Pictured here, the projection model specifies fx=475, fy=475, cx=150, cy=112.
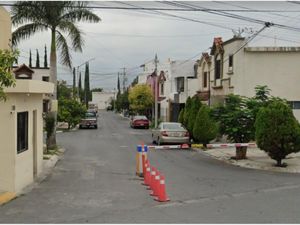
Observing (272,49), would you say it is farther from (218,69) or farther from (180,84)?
(180,84)

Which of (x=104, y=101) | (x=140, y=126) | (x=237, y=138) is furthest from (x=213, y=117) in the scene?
(x=104, y=101)

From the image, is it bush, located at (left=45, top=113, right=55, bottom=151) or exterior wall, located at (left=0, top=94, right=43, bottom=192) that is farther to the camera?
bush, located at (left=45, top=113, right=55, bottom=151)

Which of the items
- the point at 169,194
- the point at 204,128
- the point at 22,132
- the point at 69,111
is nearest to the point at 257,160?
the point at 204,128

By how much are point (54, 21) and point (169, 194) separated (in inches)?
605

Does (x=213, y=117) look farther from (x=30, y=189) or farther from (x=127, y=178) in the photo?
(x=30, y=189)

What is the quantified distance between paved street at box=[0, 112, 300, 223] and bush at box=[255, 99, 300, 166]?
1.14 meters

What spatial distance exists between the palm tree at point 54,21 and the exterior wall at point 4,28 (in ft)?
33.9

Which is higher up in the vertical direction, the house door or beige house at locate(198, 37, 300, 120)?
beige house at locate(198, 37, 300, 120)

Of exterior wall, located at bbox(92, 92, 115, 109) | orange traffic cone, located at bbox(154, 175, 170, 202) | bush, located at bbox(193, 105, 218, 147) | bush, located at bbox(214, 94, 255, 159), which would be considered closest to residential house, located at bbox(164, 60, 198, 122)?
bush, located at bbox(193, 105, 218, 147)

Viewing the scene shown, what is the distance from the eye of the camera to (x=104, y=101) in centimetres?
16625

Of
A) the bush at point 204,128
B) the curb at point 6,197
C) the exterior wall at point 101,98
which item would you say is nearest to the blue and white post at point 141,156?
the curb at point 6,197

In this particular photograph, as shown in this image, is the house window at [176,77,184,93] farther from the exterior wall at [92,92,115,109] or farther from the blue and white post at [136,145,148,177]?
the exterior wall at [92,92,115,109]

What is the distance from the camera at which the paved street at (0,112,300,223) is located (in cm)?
952

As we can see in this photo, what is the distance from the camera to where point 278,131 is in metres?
17.5
